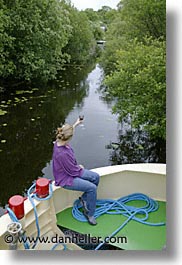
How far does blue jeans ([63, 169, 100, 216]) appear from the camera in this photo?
6.85ft

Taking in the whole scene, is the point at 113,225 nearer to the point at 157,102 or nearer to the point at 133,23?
the point at 157,102

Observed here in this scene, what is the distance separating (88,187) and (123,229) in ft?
1.19

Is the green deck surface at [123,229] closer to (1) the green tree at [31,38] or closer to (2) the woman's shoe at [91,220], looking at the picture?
(2) the woman's shoe at [91,220]

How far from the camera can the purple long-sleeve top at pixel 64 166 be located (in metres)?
2.02

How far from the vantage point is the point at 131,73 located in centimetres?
473

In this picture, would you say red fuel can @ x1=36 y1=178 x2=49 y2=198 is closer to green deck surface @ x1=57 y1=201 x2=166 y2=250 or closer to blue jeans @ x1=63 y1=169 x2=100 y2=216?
blue jeans @ x1=63 y1=169 x2=100 y2=216

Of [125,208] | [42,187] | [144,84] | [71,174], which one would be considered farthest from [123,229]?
[144,84]

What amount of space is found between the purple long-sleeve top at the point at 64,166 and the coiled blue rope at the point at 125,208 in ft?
0.85

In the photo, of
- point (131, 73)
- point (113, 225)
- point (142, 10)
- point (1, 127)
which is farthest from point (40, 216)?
point (142, 10)

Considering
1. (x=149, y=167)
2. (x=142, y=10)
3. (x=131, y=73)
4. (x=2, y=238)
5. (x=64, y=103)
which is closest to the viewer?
(x=2, y=238)

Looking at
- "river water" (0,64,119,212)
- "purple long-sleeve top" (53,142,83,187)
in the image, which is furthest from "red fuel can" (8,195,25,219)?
"river water" (0,64,119,212)

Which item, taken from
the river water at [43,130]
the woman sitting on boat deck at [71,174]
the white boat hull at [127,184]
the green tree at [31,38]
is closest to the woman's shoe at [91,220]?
the woman sitting on boat deck at [71,174]

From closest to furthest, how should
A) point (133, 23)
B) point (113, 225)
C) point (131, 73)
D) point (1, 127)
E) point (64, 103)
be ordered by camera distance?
point (113, 225) < point (131, 73) < point (1, 127) < point (133, 23) < point (64, 103)

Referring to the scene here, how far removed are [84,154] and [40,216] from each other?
329 cm
